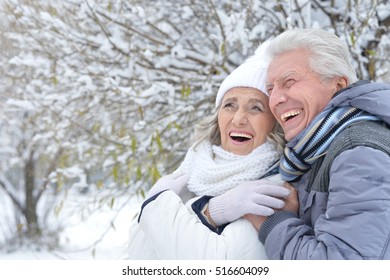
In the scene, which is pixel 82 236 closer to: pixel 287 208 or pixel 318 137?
pixel 287 208

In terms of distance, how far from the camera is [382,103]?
56.3 inches

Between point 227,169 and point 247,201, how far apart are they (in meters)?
0.20

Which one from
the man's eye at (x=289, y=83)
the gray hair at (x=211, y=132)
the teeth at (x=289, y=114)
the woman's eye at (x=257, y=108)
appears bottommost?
the gray hair at (x=211, y=132)

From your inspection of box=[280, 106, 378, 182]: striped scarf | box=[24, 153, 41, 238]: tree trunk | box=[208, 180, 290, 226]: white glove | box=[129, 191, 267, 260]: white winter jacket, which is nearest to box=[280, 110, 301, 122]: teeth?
box=[280, 106, 378, 182]: striped scarf

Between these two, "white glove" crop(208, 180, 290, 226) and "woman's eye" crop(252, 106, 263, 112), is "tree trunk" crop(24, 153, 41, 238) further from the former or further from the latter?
"white glove" crop(208, 180, 290, 226)

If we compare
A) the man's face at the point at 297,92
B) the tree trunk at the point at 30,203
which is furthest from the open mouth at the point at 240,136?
the tree trunk at the point at 30,203

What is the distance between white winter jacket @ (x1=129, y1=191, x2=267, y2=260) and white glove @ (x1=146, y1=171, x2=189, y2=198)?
9 centimetres

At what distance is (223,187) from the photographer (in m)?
1.80

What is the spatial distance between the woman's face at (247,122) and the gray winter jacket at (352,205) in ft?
1.27

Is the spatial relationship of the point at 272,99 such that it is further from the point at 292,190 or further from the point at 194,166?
the point at 194,166

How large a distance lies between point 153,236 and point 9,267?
459 mm

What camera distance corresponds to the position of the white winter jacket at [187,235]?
161 cm

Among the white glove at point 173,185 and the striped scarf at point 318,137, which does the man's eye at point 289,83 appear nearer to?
the striped scarf at point 318,137

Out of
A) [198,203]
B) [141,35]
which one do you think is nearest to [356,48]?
[141,35]
